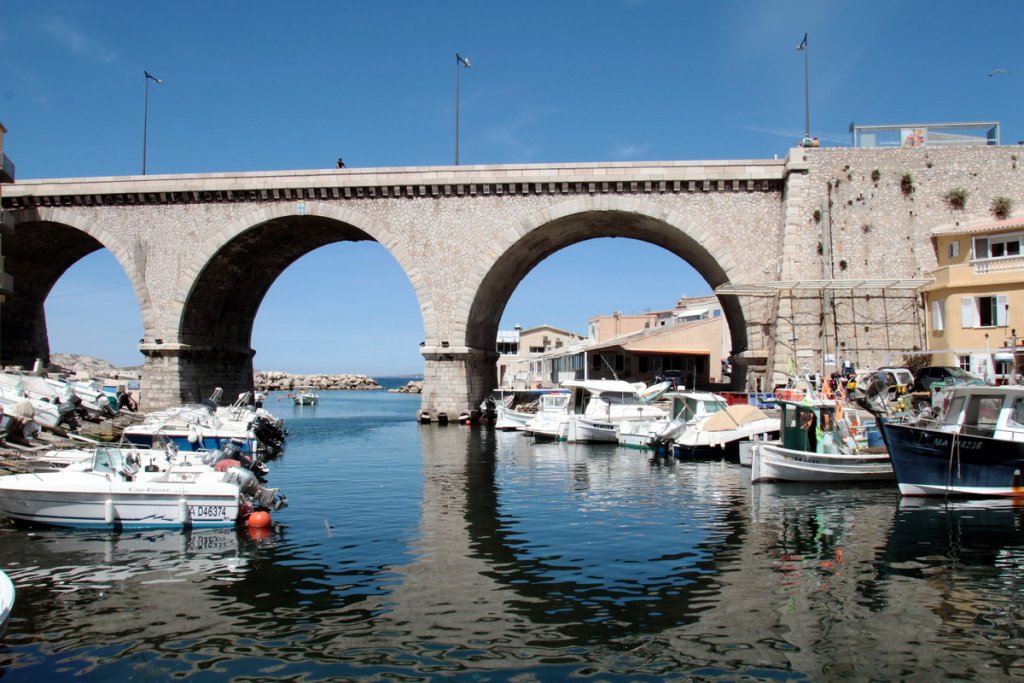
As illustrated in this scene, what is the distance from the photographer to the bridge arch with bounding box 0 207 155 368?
38.7m

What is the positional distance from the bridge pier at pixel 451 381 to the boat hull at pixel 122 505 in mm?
21856

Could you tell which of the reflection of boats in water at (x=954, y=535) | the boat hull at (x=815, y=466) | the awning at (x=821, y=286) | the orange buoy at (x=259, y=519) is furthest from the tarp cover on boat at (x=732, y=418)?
the orange buoy at (x=259, y=519)

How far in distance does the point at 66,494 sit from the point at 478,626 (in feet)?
30.9

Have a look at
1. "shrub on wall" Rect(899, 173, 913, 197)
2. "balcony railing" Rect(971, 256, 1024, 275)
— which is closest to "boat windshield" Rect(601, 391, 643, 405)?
"balcony railing" Rect(971, 256, 1024, 275)

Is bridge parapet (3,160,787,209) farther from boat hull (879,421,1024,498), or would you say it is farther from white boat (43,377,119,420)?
boat hull (879,421,1024,498)

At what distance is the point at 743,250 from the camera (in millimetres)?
34844

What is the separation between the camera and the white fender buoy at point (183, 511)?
15234mm

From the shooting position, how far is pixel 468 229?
1435 inches

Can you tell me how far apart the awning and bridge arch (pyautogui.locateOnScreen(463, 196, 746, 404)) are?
1.39 meters

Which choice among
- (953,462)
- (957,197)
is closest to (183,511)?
(953,462)

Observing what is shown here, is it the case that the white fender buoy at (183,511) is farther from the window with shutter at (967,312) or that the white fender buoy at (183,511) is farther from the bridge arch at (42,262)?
the window with shutter at (967,312)

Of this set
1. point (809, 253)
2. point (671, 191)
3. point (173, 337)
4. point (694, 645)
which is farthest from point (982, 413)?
point (173, 337)

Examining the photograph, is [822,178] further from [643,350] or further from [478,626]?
[478,626]

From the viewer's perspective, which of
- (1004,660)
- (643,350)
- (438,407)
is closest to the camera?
(1004,660)
